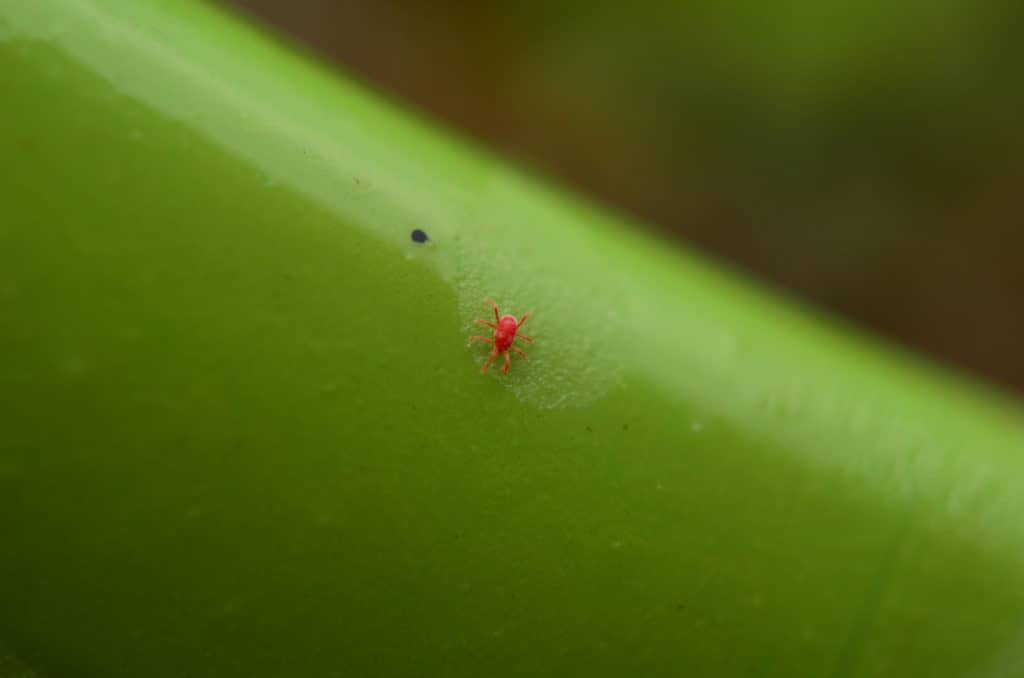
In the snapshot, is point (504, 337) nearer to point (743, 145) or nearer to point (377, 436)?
point (377, 436)

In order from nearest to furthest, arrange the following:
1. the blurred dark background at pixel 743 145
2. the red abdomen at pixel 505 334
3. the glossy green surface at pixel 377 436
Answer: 1. the glossy green surface at pixel 377 436
2. the red abdomen at pixel 505 334
3. the blurred dark background at pixel 743 145

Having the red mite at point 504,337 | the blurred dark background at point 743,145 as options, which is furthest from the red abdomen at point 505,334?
the blurred dark background at point 743,145

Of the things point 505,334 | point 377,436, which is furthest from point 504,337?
point 377,436

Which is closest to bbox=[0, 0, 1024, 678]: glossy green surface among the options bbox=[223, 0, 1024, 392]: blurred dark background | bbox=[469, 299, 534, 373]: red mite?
bbox=[469, 299, 534, 373]: red mite

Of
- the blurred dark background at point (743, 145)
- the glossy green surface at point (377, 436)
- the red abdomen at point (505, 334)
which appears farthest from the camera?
the blurred dark background at point (743, 145)

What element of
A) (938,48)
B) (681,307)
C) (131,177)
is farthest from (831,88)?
(131,177)

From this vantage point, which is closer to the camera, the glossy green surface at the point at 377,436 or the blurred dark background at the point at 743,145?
the glossy green surface at the point at 377,436

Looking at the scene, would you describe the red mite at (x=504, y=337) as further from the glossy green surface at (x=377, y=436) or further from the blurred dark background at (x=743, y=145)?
the blurred dark background at (x=743, y=145)

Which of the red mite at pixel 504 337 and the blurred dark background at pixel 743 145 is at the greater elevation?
the blurred dark background at pixel 743 145
